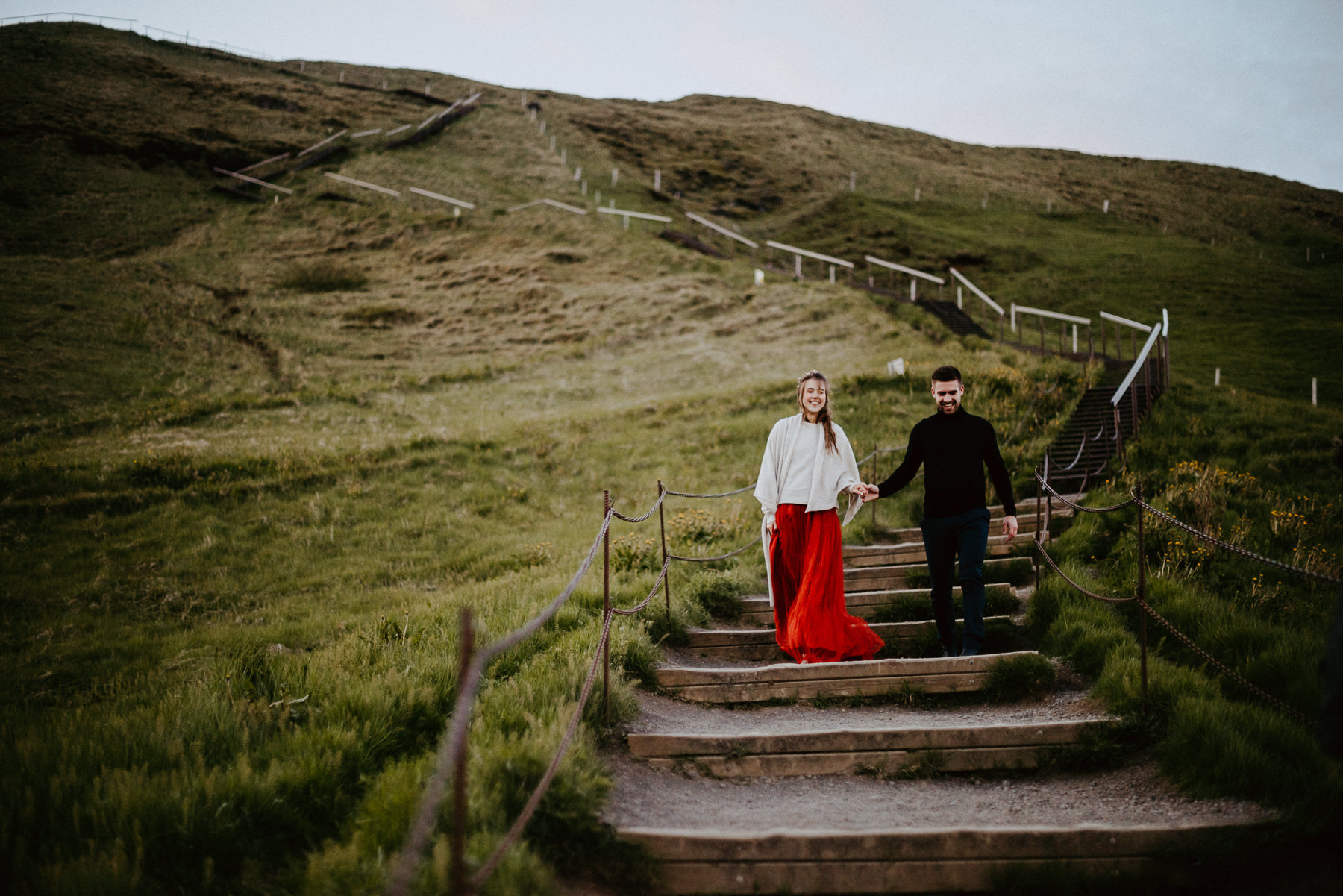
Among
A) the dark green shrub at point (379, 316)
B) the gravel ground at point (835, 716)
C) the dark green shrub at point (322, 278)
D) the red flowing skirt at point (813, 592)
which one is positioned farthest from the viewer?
the dark green shrub at point (322, 278)

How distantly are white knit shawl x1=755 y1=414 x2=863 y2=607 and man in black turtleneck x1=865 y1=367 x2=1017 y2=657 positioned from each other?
0.91ft

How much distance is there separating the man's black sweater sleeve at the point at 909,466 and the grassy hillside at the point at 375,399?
7.13 ft

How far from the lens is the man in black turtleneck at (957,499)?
196 inches

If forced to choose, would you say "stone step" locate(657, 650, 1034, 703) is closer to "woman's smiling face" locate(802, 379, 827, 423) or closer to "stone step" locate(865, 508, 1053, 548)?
"woman's smiling face" locate(802, 379, 827, 423)

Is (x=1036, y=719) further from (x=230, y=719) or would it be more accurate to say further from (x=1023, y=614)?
(x=230, y=719)

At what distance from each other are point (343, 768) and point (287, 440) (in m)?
12.7

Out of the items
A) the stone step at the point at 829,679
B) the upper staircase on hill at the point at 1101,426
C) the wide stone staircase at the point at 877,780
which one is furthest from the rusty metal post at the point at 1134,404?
the stone step at the point at 829,679

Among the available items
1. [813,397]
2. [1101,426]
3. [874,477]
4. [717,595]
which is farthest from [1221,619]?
[1101,426]

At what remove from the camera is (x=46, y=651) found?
6871 mm

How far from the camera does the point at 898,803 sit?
11.1ft

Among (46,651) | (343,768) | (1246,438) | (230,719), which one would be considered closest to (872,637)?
(343,768)

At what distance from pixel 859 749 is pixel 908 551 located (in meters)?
4.05

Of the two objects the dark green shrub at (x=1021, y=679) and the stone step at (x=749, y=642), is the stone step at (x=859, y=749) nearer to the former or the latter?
the dark green shrub at (x=1021, y=679)

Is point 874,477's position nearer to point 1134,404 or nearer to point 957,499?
point 1134,404
